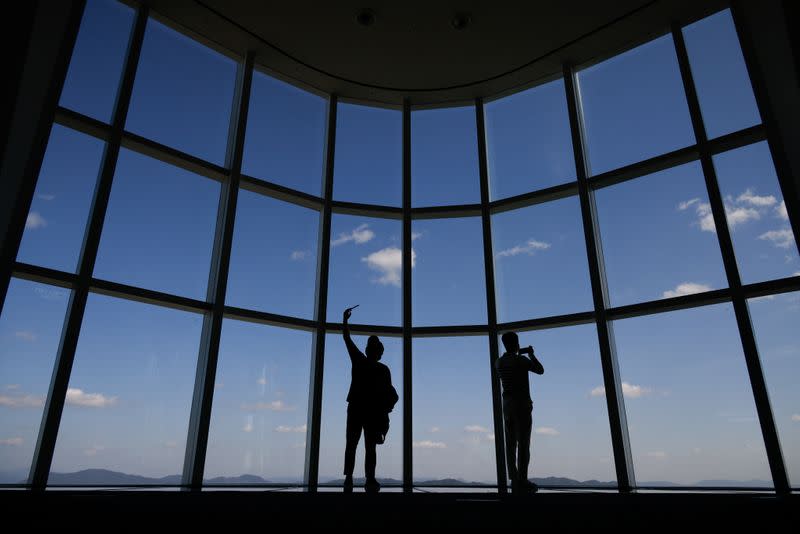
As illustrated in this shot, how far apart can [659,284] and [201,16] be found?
7.26m

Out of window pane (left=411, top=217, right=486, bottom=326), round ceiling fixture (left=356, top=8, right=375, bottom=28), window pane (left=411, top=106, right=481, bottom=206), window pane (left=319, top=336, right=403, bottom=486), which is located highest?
round ceiling fixture (left=356, top=8, right=375, bottom=28)

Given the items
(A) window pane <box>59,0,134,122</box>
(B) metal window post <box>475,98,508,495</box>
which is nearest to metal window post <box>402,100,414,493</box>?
(B) metal window post <box>475,98,508,495</box>

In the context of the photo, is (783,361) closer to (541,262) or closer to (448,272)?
(541,262)

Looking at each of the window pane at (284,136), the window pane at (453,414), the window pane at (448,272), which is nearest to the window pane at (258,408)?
the window pane at (453,414)

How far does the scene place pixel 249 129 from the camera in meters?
8.11

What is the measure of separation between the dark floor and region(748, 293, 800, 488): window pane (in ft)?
14.9

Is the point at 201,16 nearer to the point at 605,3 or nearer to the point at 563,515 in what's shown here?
the point at 605,3

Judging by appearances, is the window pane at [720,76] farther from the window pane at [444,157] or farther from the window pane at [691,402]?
the window pane at [444,157]

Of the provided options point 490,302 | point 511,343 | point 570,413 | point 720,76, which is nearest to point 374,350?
point 511,343

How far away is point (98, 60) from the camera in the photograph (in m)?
6.80

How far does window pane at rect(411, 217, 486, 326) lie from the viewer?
7.97 m

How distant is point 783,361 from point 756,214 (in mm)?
1809

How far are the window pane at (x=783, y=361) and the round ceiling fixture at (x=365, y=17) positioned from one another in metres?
6.18

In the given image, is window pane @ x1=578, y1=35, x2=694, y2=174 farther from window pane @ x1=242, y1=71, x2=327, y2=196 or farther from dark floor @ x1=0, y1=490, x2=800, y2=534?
dark floor @ x1=0, y1=490, x2=800, y2=534
